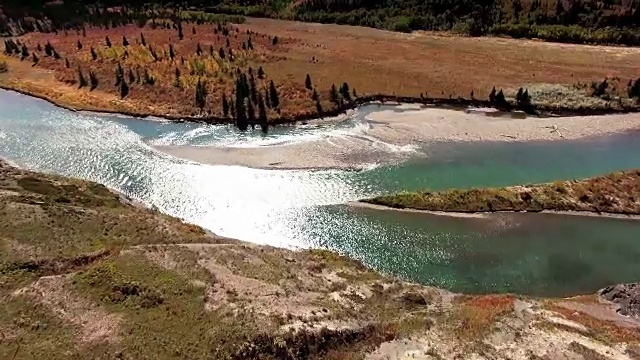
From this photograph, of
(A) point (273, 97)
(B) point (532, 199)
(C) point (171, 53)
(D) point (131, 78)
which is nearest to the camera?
(B) point (532, 199)

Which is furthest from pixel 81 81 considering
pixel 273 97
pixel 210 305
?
pixel 210 305

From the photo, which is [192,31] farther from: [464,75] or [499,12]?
[499,12]

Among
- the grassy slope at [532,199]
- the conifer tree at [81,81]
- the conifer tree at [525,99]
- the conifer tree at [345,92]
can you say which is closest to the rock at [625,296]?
the grassy slope at [532,199]

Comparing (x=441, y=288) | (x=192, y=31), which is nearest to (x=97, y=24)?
(x=192, y=31)

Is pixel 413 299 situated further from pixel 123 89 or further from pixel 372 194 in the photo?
pixel 123 89

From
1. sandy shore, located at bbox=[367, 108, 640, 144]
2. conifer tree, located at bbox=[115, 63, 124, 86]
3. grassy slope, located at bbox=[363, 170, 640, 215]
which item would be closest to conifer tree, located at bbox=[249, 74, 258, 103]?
sandy shore, located at bbox=[367, 108, 640, 144]

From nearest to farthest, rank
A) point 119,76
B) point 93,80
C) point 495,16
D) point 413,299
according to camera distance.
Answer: point 413,299, point 119,76, point 93,80, point 495,16

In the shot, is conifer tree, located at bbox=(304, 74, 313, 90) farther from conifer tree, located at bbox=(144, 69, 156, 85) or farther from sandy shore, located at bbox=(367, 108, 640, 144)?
conifer tree, located at bbox=(144, 69, 156, 85)
